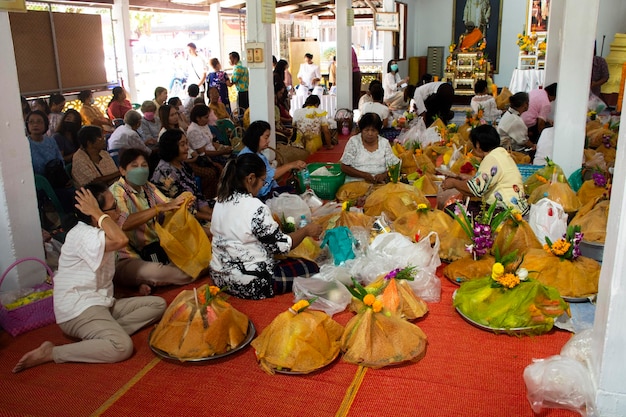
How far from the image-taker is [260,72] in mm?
7141

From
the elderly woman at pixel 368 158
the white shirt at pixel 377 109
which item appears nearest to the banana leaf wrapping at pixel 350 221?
the elderly woman at pixel 368 158

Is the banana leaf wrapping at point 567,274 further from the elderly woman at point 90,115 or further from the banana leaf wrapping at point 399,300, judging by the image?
the elderly woman at point 90,115

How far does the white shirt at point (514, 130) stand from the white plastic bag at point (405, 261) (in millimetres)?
4468

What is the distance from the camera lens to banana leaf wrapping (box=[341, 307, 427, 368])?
339 centimetres

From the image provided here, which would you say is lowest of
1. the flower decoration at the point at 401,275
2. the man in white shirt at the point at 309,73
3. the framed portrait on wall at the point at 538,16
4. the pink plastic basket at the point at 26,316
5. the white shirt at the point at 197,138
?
the pink plastic basket at the point at 26,316

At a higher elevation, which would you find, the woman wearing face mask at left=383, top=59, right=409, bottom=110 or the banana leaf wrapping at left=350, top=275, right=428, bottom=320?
the woman wearing face mask at left=383, top=59, right=409, bottom=110

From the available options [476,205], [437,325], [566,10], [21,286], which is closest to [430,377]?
[437,325]

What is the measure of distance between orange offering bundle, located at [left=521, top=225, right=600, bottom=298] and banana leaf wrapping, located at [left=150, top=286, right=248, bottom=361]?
209cm

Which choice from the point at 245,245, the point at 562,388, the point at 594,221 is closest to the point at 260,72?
the point at 245,245

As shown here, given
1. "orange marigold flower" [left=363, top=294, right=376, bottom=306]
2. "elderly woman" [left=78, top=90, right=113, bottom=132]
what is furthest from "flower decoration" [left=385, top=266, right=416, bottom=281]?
"elderly woman" [left=78, top=90, right=113, bottom=132]

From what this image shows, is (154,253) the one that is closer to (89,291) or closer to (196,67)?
(89,291)

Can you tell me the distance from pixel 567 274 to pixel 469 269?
69cm

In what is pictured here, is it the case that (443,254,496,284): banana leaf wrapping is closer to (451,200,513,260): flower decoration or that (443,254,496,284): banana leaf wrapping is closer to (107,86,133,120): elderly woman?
(451,200,513,260): flower decoration

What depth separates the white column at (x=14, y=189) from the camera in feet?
13.3
